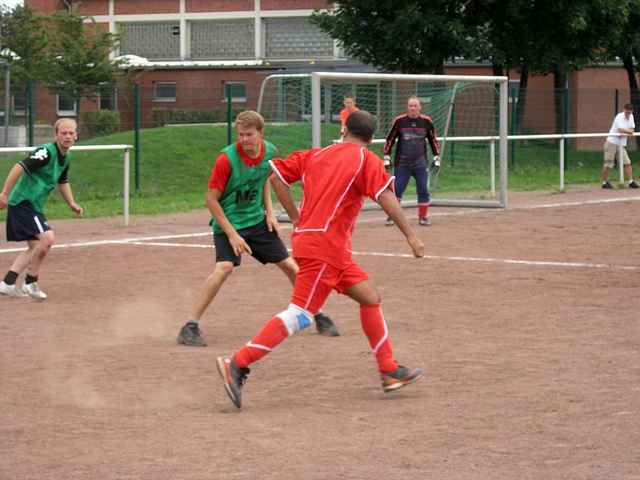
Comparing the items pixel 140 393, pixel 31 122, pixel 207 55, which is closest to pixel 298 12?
pixel 207 55

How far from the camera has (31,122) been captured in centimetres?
2266

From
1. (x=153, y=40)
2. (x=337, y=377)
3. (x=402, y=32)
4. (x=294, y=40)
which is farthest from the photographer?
(x=153, y=40)

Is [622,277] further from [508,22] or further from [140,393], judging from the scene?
[508,22]

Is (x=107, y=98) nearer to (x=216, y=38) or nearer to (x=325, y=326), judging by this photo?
(x=325, y=326)

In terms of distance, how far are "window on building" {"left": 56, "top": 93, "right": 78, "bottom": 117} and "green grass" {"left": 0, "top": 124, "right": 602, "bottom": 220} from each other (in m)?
0.78

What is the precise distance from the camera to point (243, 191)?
944 cm

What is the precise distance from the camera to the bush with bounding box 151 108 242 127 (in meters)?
29.8

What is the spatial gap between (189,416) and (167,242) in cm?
942

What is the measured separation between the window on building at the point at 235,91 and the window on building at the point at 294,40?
28.7m

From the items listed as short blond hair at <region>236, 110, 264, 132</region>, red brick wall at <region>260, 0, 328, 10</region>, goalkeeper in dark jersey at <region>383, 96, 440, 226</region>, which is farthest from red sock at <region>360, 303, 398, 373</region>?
red brick wall at <region>260, 0, 328, 10</region>

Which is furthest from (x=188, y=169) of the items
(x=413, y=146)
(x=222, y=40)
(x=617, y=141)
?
(x=222, y=40)

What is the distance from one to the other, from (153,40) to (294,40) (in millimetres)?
7533

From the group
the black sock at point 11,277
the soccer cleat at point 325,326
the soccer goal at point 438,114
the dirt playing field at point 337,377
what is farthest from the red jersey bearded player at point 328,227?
the soccer goal at point 438,114

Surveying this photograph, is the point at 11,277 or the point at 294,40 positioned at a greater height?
the point at 294,40
